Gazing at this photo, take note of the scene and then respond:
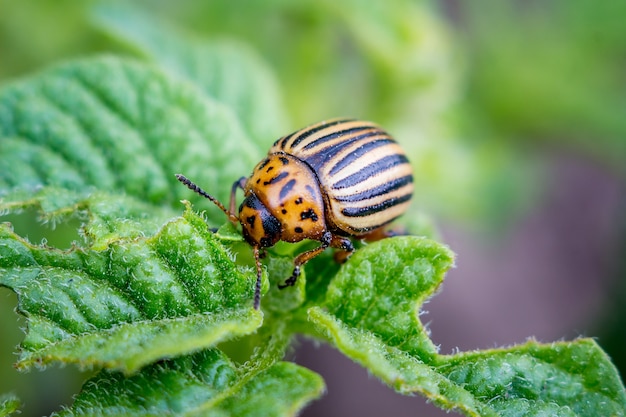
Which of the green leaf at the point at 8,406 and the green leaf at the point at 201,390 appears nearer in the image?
the green leaf at the point at 201,390

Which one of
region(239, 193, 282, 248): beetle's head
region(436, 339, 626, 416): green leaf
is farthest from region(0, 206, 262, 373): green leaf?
region(436, 339, 626, 416): green leaf

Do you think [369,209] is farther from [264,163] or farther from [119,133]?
[119,133]

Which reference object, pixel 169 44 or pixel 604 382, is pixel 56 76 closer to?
pixel 169 44

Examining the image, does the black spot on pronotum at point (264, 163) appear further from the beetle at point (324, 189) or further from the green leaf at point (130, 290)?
the green leaf at point (130, 290)

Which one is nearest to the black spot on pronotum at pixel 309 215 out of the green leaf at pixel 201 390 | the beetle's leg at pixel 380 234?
the beetle's leg at pixel 380 234

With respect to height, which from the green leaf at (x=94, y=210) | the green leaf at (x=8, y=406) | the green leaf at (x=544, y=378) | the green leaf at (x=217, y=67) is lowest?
the green leaf at (x=8, y=406)

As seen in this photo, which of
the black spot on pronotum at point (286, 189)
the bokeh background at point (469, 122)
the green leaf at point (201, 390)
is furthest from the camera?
the bokeh background at point (469, 122)

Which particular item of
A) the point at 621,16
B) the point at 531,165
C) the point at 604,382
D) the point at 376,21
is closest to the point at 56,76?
the point at 376,21
